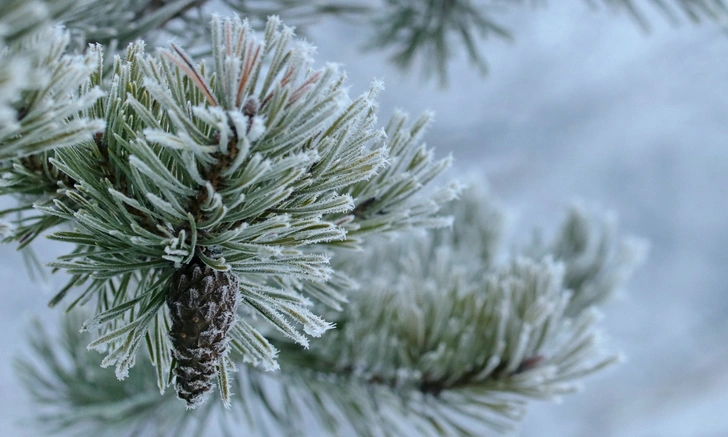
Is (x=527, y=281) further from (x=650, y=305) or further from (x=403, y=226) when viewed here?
(x=650, y=305)

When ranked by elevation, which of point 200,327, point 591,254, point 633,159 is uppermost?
point 633,159

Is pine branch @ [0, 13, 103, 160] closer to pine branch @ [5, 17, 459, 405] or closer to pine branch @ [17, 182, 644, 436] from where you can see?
pine branch @ [5, 17, 459, 405]

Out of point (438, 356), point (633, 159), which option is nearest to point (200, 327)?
point (438, 356)

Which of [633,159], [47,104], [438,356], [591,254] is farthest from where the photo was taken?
[633,159]

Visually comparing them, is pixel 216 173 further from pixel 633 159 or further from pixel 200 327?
pixel 633 159

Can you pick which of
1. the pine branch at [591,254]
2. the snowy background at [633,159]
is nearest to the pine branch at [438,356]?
the pine branch at [591,254]

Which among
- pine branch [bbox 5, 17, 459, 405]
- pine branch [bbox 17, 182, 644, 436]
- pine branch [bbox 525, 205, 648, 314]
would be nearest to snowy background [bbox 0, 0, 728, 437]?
pine branch [bbox 525, 205, 648, 314]
